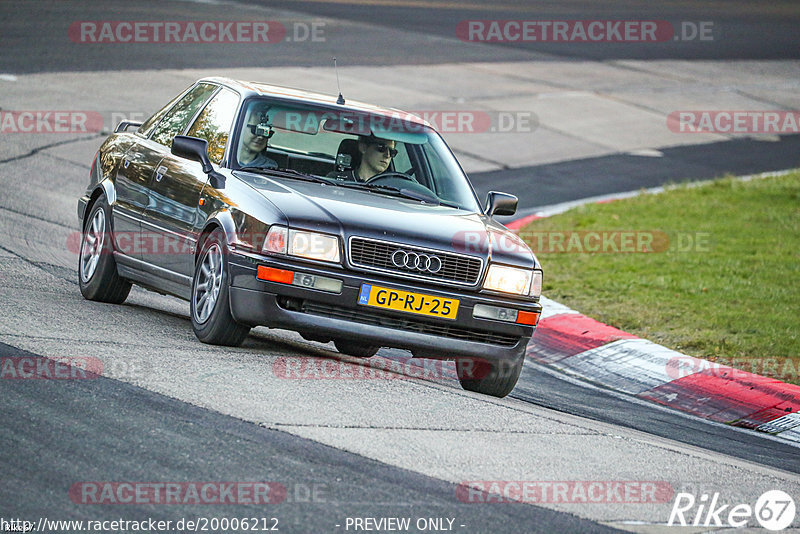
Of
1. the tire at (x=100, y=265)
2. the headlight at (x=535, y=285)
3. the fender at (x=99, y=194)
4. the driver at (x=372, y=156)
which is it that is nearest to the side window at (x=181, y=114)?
the fender at (x=99, y=194)

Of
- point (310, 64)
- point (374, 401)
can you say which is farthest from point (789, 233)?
point (310, 64)

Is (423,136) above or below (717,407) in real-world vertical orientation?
above

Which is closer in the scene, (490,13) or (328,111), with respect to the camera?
(328,111)

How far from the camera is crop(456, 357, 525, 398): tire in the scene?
25.0 ft

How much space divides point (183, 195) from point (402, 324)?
5.85 ft

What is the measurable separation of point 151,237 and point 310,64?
17050 millimetres

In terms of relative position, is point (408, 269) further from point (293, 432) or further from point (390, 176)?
point (293, 432)

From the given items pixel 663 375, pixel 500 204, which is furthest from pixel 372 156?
pixel 663 375

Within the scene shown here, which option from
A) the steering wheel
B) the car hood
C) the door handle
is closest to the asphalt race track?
the car hood

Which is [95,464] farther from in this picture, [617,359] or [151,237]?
[617,359]

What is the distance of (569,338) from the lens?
10.1 m

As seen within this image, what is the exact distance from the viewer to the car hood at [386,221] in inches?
Result: 276

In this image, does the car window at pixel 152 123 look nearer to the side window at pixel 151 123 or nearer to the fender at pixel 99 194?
the side window at pixel 151 123

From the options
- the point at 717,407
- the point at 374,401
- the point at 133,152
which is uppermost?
the point at 133,152
